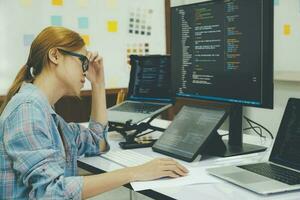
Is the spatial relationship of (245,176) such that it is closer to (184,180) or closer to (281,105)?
(184,180)

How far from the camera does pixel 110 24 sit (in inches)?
127

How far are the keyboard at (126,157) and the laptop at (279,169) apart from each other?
0.92 ft

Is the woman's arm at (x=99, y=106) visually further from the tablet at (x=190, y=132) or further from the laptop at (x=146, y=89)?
the tablet at (x=190, y=132)

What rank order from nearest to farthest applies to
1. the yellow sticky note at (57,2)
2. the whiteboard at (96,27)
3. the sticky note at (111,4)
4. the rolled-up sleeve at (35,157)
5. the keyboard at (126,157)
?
the rolled-up sleeve at (35,157) → the keyboard at (126,157) → the whiteboard at (96,27) → the yellow sticky note at (57,2) → the sticky note at (111,4)

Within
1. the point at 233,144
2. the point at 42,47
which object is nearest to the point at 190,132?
the point at 233,144

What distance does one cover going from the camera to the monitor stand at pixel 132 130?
1842 millimetres

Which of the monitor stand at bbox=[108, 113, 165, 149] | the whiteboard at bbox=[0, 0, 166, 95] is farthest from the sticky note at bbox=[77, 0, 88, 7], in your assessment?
the monitor stand at bbox=[108, 113, 165, 149]

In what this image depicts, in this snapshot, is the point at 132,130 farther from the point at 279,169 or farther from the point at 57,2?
the point at 57,2

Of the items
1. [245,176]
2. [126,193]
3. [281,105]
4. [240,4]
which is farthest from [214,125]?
[281,105]

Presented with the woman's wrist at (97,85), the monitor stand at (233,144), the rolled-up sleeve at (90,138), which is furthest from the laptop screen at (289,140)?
the woman's wrist at (97,85)

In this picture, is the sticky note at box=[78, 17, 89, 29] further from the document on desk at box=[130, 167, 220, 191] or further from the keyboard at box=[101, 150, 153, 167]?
the document on desk at box=[130, 167, 220, 191]

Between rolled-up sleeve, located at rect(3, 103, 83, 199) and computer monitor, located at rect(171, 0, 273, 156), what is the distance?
647 mm

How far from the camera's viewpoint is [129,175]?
134 cm

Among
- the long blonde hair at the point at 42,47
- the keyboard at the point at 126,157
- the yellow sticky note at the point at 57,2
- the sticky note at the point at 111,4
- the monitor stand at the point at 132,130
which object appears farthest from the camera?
the sticky note at the point at 111,4
